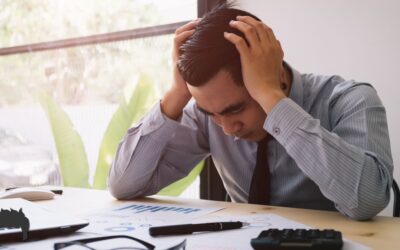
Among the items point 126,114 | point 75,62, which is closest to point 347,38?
point 126,114

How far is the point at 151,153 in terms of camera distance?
145cm

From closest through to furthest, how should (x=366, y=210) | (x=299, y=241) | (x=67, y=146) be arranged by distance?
(x=299, y=241) < (x=366, y=210) < (x=67, y=146)

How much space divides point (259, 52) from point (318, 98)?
298 mm

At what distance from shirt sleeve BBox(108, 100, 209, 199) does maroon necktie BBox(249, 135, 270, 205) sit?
0.27 m

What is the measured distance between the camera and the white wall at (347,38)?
1.76m

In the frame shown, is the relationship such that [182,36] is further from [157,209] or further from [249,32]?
[157,209]

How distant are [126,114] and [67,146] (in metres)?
0.39

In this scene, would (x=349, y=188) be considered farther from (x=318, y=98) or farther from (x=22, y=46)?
(x=22, y=46)

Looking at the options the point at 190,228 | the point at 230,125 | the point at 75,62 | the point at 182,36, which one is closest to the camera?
the point at 190,228

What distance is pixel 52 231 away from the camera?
2.96 feet

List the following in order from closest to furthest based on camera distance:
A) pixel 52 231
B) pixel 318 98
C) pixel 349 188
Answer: pixel 52 231
pixel 349 188
pixel 318 98

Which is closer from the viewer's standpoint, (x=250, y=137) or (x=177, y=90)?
(x=250, y=137)

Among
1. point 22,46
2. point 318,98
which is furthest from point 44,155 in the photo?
point 318,98

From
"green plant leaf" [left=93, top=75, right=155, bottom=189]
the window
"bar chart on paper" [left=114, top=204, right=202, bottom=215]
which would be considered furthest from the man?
the window
